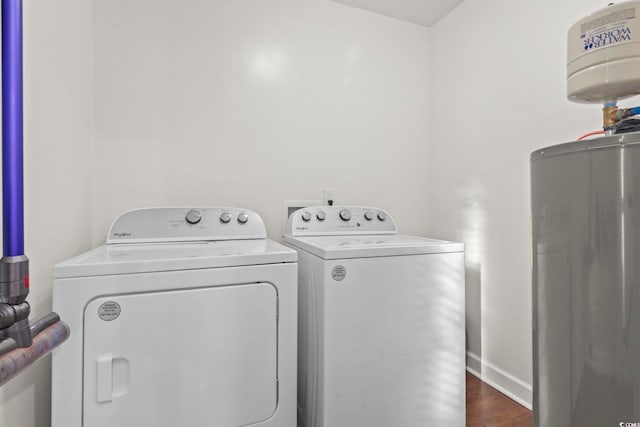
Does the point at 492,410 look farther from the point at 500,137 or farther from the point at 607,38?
the point at 607,38

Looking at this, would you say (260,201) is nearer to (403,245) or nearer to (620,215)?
(403,245)

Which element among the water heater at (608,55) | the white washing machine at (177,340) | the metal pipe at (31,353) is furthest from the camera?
the white washing machine at (177,340)

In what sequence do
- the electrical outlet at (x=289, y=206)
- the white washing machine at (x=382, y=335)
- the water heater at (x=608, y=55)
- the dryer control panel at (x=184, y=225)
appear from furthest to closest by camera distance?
the electrical outlet at (x=289, y=206) < the dryer control panel at (x=184, y=225) < the white washing machine at (x=382, y=335) < the water heater at (x=608, y=55)

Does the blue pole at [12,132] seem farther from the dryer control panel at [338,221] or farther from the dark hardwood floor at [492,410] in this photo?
the dark hardwood floor at [492,410]

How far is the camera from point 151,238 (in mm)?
1393

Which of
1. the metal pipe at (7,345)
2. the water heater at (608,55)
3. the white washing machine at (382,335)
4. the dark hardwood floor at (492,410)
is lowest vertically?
the dark hardwood floor at (492,410)

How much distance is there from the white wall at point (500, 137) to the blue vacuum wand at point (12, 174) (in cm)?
184

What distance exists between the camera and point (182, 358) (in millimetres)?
958

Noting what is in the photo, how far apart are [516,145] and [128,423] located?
6.66ft

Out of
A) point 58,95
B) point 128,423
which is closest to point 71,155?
point 58,95

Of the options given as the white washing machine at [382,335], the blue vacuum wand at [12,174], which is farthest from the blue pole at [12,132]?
the white washing machine at [382,335]

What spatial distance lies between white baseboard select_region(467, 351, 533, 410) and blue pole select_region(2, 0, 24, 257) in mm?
2040

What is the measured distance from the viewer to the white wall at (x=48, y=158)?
906 mm

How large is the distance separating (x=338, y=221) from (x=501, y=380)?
1.26 metres
